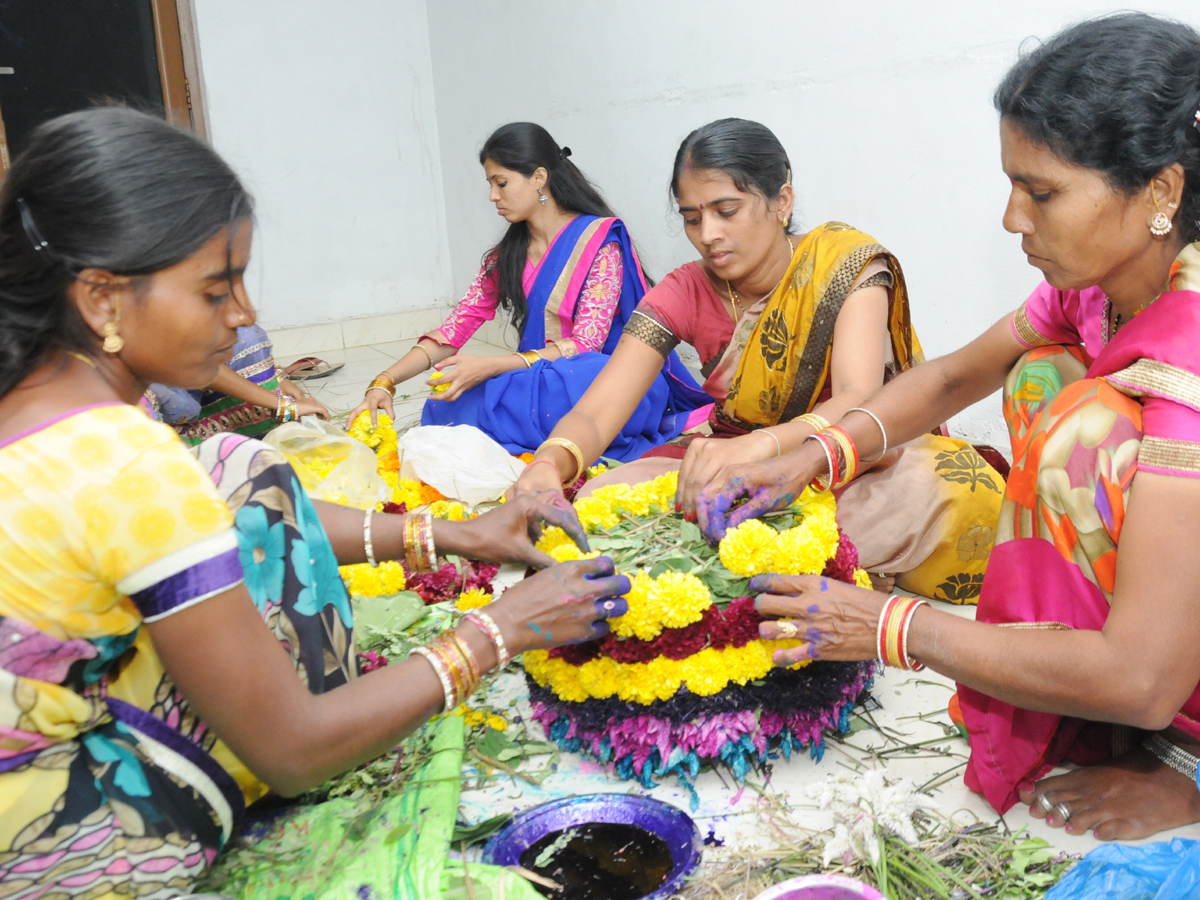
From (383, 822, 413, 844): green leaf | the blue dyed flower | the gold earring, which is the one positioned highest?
the gold earring

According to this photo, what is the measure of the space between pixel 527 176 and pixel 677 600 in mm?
3836

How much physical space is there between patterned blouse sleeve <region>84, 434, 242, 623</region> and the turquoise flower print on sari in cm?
40

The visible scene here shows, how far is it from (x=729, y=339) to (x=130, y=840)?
2.74 metres

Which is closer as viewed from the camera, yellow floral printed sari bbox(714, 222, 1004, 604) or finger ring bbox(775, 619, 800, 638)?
finger ring bbox(775, 619, 800, 638)

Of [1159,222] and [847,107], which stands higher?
[847,107]

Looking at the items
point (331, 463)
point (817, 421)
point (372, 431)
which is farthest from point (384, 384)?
point (817, 421)

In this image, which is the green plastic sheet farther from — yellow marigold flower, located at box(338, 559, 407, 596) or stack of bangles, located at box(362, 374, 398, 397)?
stack of bangles, located at box(362, 374, 398, 397)

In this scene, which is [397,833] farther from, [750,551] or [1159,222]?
[1159,222]

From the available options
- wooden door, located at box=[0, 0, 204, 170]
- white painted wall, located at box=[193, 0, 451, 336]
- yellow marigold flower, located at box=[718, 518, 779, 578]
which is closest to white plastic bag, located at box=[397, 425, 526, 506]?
yellow marigold flower, located at box=[718, 518, 779, 578]

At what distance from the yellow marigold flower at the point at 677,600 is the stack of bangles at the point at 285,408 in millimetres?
3407

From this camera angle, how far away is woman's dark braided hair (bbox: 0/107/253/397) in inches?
63.9

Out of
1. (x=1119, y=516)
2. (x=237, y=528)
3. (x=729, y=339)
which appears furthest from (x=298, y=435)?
(x=1119, y=516)

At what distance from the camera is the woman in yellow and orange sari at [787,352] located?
3.27 metres

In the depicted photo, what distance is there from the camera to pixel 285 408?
17.0ft
